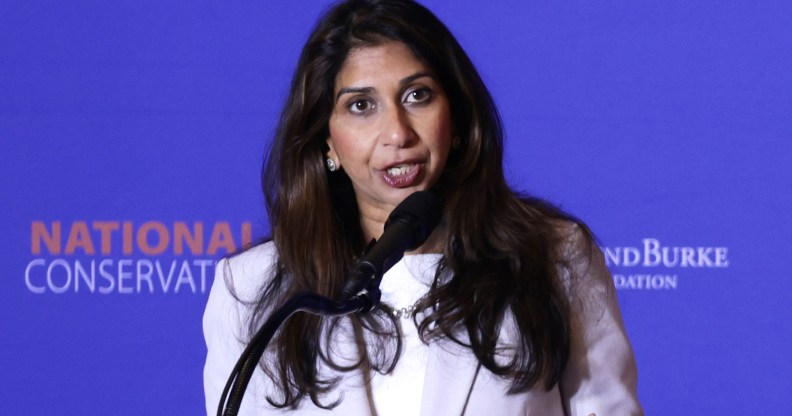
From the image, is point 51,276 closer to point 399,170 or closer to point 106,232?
point 106,232

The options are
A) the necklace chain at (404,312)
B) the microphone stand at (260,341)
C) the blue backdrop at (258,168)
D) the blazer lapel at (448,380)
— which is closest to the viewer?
the microphone stand at (260,341)

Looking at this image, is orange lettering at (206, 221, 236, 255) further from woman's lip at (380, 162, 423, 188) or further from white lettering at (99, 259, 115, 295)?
woman's lip at (380, 162, 423, 188)

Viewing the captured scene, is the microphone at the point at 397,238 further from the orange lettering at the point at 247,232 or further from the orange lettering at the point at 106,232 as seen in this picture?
the orange lettering at the point at 106,232

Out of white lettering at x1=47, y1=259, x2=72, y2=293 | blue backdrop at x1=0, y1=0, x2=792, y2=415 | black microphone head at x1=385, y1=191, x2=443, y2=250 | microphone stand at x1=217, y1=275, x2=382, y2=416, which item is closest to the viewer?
microphone stand at x1=217, y1=275, x2=382, y2=416

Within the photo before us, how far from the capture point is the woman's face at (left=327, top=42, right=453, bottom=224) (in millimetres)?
1624

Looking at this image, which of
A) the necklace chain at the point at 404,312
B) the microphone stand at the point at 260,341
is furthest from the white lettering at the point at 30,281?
the microphone stand at the point at 260,341

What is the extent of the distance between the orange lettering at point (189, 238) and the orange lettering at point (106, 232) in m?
0.13

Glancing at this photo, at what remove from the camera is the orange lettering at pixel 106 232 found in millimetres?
2492

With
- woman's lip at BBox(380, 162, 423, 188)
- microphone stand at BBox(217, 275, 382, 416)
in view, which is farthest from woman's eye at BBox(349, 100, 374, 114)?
microphone stand at BBox(217, 275, 382, 416)

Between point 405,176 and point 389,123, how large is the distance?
0.07 metres

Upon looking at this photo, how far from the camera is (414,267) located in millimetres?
1774

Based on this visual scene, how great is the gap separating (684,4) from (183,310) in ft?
3.91

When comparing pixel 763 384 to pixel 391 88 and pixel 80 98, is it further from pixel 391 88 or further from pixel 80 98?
pixel 80 98

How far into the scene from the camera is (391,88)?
1.66 m
